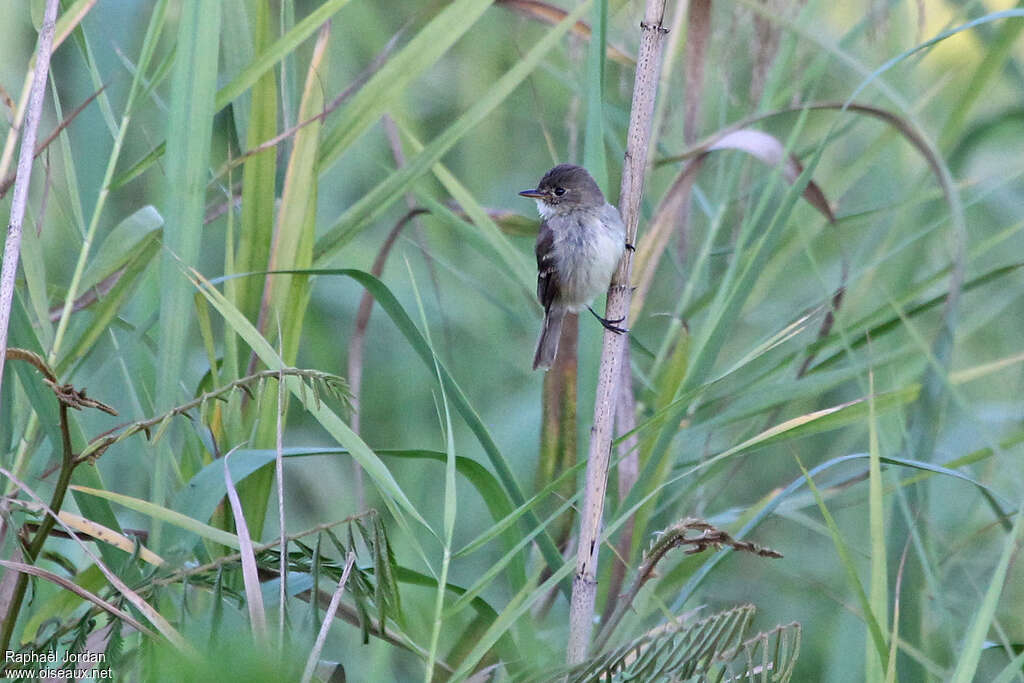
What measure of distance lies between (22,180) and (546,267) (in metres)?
1.45

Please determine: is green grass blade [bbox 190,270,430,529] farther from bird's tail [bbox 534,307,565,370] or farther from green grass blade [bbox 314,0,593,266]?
bird's tail [bbox 534,307,565,370]

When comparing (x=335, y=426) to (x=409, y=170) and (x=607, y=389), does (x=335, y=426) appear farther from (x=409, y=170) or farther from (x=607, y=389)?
(x=409, y=170)

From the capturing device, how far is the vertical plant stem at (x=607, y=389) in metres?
1.65

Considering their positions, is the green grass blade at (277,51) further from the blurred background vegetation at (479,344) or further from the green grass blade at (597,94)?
the green grass blade at (597,94)

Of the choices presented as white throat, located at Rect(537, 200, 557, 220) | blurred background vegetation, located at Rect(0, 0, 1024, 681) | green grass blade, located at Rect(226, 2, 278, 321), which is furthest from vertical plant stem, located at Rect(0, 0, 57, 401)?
white throat, located at Rect(537, 200, 557, 220)

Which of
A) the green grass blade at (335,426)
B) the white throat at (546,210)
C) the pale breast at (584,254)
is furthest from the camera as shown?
the white throat at (546,210)

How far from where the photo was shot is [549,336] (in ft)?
8.59

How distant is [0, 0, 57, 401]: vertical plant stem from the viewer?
1614mm

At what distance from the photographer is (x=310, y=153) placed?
212 centimetres

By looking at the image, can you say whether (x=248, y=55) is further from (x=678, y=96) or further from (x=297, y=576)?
(x=678, y=96)

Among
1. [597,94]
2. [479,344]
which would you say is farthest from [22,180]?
[479,344]

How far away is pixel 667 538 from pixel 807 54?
257 cm

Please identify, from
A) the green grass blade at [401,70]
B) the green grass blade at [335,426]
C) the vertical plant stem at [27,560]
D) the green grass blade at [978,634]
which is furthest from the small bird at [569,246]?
the vertical plant stem at [27,560]

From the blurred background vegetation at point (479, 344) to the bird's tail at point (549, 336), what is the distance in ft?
0.69
